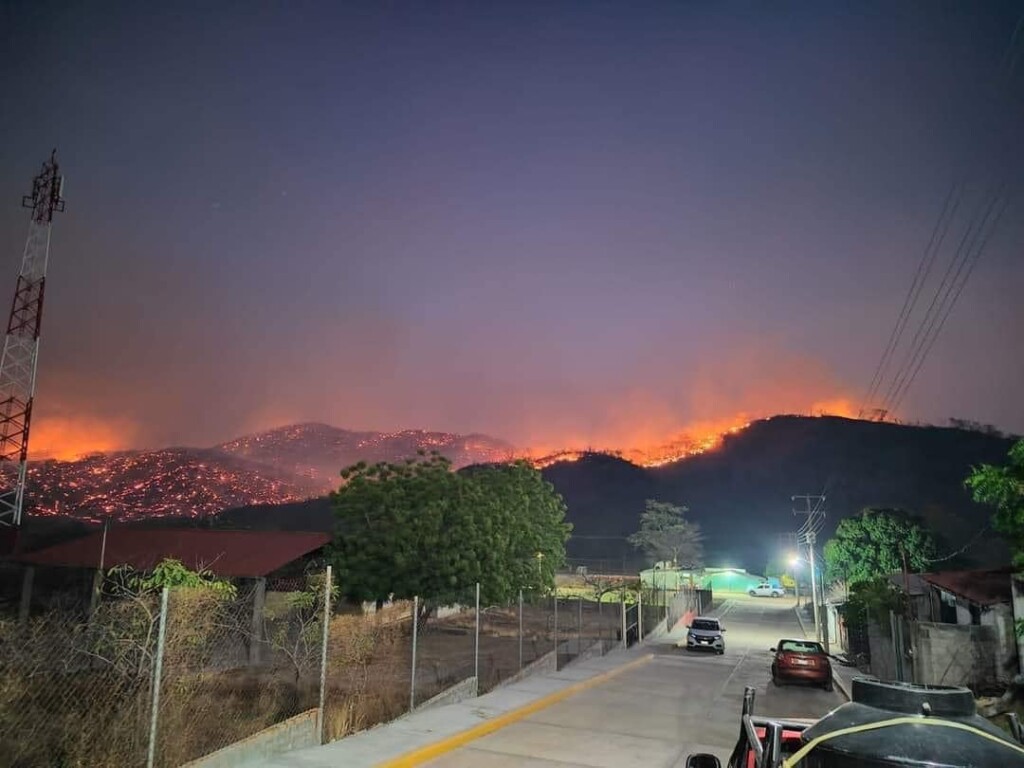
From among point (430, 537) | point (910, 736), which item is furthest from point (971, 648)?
point (910, 736)

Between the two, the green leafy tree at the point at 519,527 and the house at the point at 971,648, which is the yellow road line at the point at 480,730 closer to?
the green leafy tree at the point at 519,527

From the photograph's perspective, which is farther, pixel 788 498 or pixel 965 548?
pixel 788 498

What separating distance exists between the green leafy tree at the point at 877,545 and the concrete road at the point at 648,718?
69.2ft

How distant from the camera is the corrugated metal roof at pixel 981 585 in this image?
1833cm

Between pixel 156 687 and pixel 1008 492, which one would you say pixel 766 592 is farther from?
pixel 156 687

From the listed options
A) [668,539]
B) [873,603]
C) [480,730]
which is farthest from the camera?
[668,539]

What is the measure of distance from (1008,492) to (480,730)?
10.6 metres

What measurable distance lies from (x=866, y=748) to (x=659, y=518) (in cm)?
10232

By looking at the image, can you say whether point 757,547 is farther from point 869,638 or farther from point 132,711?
point 132,711

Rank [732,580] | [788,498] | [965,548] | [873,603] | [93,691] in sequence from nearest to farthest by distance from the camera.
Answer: [93,691], [873,603], [965,548], [732,580], [788,498]

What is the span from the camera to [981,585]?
20.0 m

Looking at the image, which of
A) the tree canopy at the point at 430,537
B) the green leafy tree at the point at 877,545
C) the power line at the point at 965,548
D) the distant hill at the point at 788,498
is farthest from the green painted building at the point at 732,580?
the tree canopy at the point at 430,537

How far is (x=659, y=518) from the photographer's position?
10150 centimetres

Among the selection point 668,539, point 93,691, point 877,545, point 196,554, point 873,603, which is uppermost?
point 877,545
